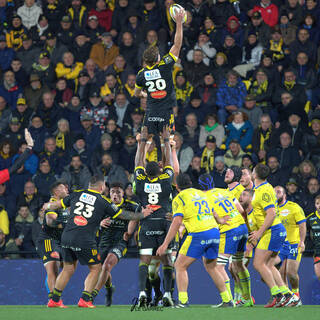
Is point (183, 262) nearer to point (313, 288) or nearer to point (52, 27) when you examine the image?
point (313, 288)

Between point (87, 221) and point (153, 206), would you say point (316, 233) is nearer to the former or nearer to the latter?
point (153, 206)

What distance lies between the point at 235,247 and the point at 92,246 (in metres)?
2.38

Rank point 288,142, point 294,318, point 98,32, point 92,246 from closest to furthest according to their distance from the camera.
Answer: point 294,318 < point 92,246 < point 288,142 < point 98,32

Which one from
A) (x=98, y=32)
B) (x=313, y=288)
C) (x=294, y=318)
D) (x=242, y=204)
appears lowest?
(x=313, y=288)

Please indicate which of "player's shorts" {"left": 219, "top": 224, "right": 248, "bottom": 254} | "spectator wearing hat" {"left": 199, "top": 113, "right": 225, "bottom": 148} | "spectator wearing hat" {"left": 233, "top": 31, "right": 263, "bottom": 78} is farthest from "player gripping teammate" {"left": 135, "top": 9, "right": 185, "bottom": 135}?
"spectator wearing hat" {"left": 233, "top": 31, "right": 263, "bottom": 78}

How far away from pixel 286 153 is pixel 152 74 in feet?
17.8

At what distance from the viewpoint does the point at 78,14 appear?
21.8 metres

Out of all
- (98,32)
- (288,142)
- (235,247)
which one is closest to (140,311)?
(235,247)

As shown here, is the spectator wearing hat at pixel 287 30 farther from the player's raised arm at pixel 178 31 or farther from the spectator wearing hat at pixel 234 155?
the player's raised arm at pixel 178 31

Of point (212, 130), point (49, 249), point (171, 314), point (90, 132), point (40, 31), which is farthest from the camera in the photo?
point (40, 31)

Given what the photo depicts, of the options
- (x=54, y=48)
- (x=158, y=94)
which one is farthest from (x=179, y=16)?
Result: (x=54, y=48)

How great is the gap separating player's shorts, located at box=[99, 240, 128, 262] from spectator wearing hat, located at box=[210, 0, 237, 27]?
8550 millimetres

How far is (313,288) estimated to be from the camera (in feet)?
54.3

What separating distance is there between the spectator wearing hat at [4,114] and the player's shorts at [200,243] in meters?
8.79
